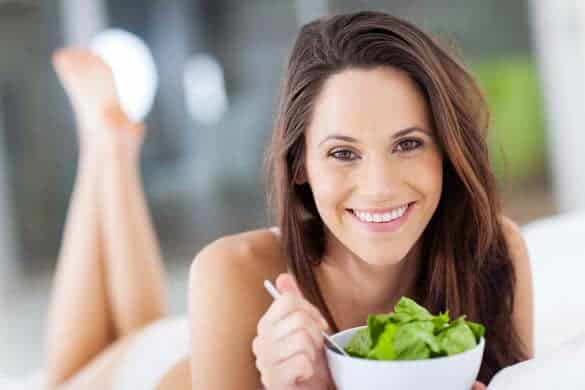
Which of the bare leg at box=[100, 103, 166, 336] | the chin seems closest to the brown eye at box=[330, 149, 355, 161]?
the chin

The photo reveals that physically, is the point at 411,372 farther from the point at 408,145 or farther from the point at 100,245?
the point at 100,245

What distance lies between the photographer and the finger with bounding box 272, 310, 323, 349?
0.72m

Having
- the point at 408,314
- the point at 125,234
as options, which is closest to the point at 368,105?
the point at 408,314

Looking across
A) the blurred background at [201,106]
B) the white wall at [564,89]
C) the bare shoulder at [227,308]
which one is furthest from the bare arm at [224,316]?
the white wall at [564,89]

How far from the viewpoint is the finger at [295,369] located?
732 millimetres

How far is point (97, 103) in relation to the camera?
1646 mm

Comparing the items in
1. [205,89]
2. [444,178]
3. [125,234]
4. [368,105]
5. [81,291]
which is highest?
[205,89]

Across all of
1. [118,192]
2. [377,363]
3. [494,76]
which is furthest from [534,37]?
[377,363]

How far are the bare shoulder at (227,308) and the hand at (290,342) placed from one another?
22 centimetres

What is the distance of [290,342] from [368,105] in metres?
0.28

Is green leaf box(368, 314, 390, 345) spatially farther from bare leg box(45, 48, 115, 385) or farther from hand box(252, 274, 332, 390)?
bare leg box(45, 48, 115, 385)

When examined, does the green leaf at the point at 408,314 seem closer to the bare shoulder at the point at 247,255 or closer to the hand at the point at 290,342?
the hand at the point at 290,342

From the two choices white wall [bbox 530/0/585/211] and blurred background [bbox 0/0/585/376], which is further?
white wall [bbox 530/0/585/211]

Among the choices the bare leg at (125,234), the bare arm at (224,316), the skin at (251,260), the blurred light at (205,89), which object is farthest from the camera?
the blurred light at (205,89)
